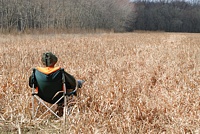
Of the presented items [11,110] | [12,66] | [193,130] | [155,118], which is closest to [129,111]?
[155,118]

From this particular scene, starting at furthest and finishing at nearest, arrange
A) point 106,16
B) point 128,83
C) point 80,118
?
1. point 106,16
2. point 128,83
3. point 80,118

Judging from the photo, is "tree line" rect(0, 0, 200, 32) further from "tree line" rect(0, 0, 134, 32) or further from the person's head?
the person's head

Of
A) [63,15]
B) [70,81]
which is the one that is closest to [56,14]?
[63,15]

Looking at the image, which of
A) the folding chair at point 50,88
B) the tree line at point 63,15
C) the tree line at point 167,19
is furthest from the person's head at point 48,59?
the tree line at point 167,19

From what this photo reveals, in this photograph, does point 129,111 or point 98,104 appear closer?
point 129,111

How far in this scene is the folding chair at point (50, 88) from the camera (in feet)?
7.77

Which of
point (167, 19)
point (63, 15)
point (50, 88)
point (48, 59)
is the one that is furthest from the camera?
point (167, 19)

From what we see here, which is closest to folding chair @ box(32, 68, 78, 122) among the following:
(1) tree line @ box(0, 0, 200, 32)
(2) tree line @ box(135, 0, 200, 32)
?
(1) tree line @ box(0, 0, 200, 32)

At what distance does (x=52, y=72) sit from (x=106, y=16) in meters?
28.9

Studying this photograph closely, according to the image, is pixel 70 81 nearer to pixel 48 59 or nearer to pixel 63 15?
pixel 48 59

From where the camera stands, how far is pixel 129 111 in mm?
2418

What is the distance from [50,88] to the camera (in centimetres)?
247

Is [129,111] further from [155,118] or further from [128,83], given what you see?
[128,83]

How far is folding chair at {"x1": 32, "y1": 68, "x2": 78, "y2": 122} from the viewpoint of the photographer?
2367mm
